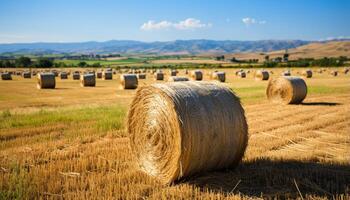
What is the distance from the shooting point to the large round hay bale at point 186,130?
22.1ft

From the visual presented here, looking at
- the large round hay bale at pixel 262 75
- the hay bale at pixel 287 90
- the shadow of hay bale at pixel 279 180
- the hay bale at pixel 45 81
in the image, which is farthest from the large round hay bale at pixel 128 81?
the shadow of hay bale at pixel 279 180

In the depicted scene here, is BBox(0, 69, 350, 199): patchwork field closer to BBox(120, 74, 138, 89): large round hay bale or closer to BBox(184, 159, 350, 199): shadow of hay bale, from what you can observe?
BBox(184, 159, 350, 199): shadow of hay bale

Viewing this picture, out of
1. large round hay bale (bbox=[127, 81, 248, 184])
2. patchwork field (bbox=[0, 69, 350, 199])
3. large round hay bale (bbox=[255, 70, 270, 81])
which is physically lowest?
large round hay bale (bbox=[255, 70, 270, 81])

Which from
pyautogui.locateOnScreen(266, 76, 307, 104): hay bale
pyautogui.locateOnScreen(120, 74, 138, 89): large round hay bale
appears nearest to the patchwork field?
pyautogui.locateOnScreen(266, 76, 307, 104): hay bale

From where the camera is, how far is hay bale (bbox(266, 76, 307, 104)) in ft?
59.6

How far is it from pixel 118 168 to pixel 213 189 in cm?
196

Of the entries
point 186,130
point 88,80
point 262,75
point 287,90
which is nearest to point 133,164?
point 186,130

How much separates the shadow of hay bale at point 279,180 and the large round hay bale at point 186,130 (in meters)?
0.27

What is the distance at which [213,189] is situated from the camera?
6.42 m

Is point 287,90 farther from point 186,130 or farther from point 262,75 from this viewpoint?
point 262,75

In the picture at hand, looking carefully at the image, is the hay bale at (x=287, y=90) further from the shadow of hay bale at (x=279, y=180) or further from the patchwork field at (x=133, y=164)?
the shadow of hay bale at (x=279, y=180)

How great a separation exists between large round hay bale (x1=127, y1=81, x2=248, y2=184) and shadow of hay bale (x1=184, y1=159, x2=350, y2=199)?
0.89ft

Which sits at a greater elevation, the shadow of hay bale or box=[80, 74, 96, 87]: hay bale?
the shadow of hay bale

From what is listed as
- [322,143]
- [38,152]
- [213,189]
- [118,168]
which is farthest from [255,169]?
[38,152]
